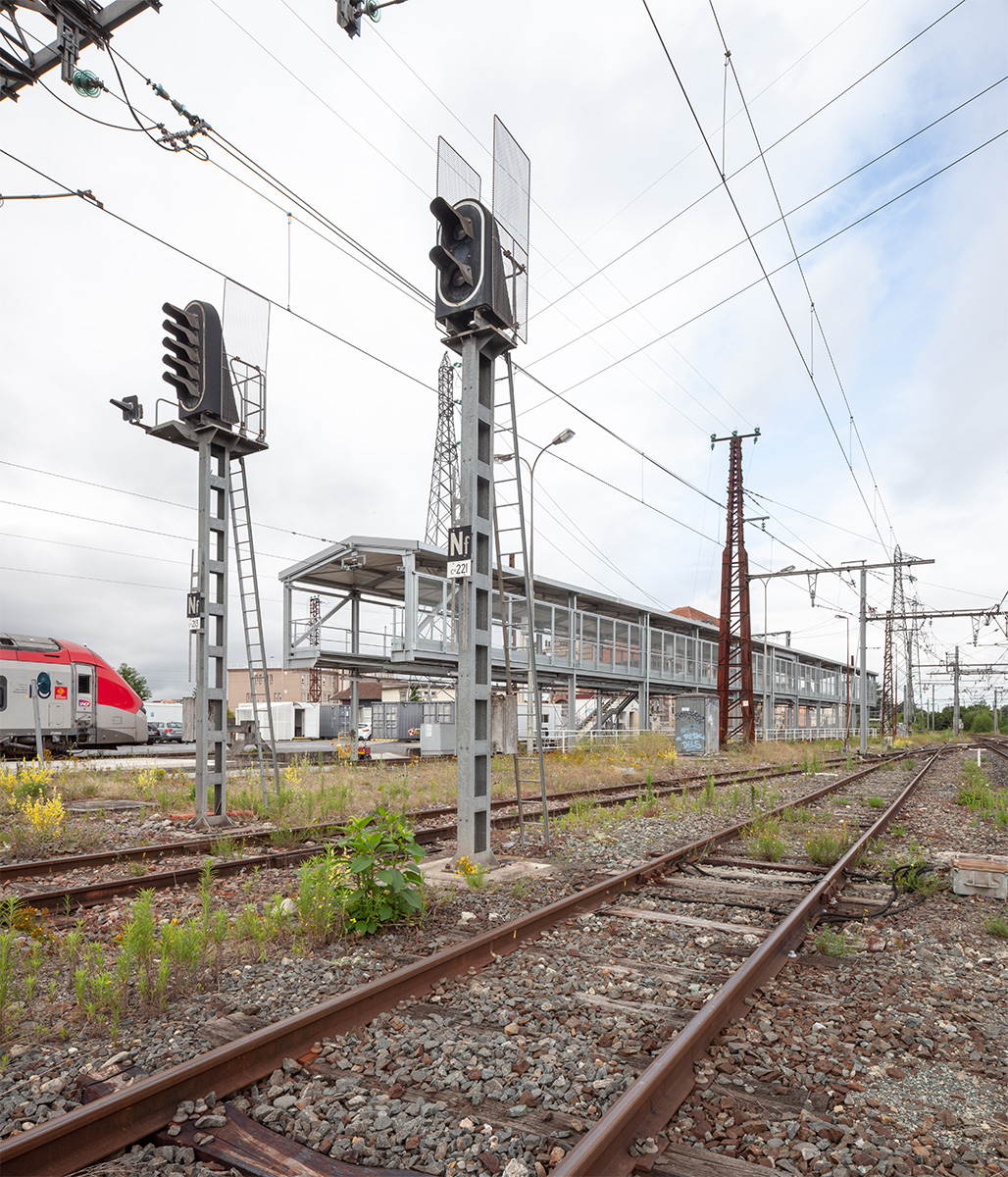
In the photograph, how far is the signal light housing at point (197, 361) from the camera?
11102mm

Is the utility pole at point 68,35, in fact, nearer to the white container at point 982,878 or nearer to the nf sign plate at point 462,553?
the nf sign plate at point 462,553

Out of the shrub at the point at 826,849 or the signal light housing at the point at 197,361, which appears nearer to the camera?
the shrub at the point at 826,849

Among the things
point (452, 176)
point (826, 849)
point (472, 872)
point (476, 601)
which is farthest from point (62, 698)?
point (826, 849)

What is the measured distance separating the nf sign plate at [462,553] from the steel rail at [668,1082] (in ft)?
14.7

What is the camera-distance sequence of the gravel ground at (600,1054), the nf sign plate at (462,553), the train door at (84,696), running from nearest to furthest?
the gravel ground at (600,1054) < the nf sign plate at (462,553) < the train door at (84,696)

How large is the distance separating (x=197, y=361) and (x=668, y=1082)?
1091 centimetres

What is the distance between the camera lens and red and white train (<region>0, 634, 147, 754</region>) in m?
24.0

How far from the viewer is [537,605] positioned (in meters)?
29.0

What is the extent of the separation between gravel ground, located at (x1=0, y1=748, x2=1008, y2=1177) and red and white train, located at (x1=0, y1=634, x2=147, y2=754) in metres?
21.5

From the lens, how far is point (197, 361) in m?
11.2

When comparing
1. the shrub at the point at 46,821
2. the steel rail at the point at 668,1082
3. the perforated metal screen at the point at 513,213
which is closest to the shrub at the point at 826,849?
the steel rail at the point at 668,1082

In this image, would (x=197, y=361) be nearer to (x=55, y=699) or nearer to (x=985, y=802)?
(x=985, y=802)

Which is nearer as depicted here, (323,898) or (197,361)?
(323,898)

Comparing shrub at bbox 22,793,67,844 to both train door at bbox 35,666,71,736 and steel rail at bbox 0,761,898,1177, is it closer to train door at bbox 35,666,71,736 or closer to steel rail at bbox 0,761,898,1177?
steel rail at bbox 0,761,898,1177
